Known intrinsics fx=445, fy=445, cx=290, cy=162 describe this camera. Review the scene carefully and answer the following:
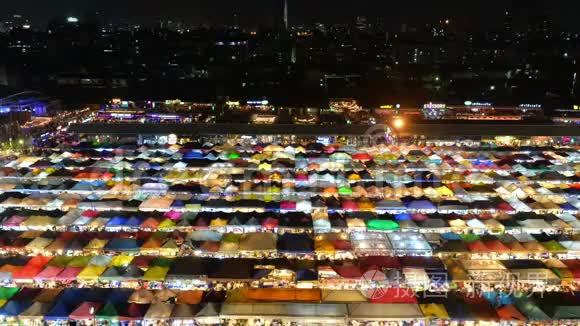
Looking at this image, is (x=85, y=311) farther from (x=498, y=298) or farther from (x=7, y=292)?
(x=498, y=298)

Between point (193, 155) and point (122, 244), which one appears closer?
point (122, 244)

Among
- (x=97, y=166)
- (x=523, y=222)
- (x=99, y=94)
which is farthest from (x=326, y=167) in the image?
(x=99, y=94)

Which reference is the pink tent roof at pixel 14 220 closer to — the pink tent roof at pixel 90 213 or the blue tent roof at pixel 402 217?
the pink tent roof at pixel 90 213

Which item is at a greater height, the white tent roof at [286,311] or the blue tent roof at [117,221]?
the blue tent roof at [117,221]

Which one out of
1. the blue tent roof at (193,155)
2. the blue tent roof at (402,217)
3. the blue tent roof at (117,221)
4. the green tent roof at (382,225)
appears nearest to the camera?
the green tent roof at (382,225)

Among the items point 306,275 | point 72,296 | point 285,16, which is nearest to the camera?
point 72,296

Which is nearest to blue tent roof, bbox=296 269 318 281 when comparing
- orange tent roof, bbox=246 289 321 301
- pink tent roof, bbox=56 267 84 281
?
orange tent roof, bbox=246 289 321 301

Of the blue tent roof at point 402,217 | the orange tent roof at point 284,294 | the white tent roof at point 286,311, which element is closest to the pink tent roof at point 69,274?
the white tent roof at point 286,311

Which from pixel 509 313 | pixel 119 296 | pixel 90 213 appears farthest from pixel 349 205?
pixel 90 213
